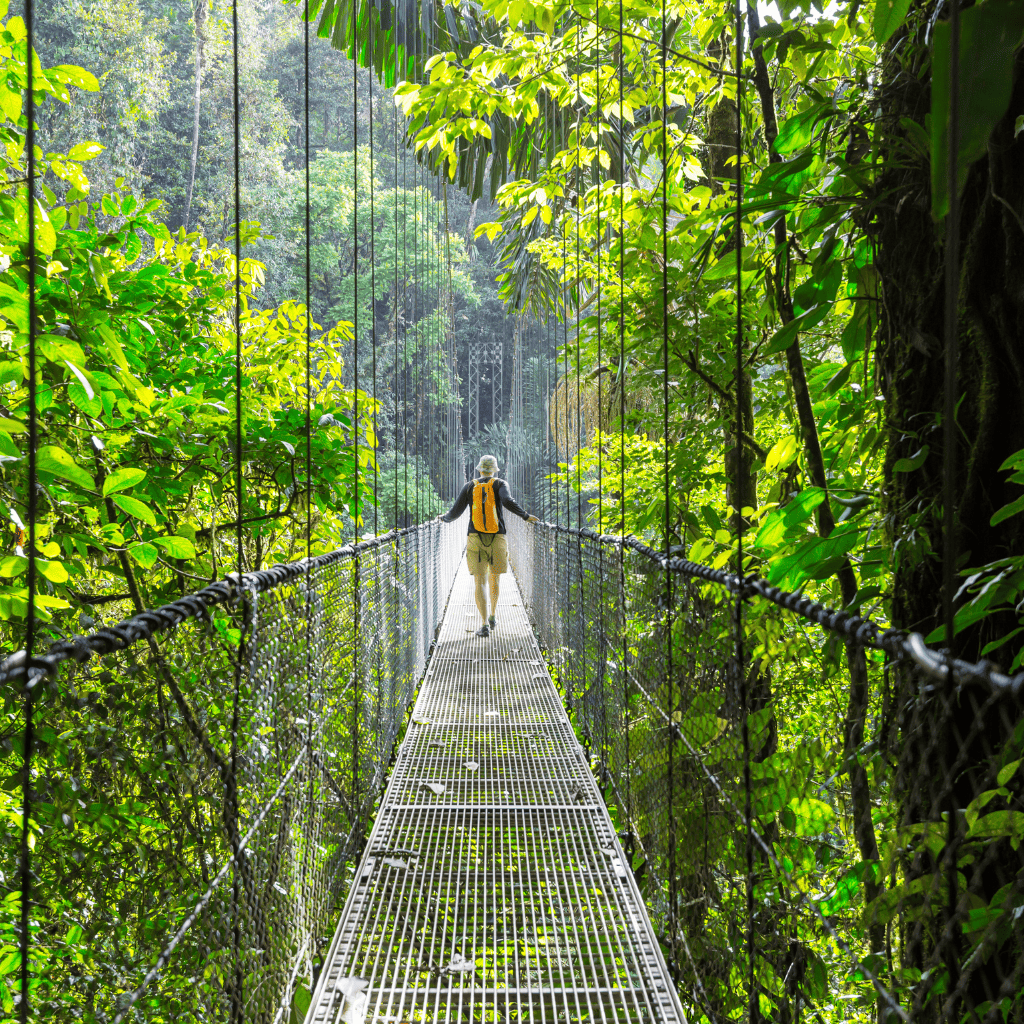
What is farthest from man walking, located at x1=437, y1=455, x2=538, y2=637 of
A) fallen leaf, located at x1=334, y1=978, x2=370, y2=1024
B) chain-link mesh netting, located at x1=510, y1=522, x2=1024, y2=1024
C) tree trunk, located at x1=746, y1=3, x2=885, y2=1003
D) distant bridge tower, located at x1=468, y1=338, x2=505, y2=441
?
distant bridge tower, located at x1=468, y1=338, x2=505, y2=441

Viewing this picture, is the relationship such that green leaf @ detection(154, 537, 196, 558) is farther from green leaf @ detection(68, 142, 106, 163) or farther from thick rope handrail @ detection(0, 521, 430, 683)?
green leaf @ detection(68, 142, 106, 163)

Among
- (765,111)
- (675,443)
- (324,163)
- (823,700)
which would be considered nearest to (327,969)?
(823,700)

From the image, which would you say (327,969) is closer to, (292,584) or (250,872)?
(250,872)

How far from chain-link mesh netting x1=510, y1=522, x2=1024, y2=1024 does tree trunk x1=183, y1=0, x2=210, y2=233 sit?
48.4ft

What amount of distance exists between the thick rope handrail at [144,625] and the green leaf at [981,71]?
0.70m

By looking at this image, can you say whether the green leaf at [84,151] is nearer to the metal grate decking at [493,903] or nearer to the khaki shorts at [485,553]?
the metal grate decking at [493,903]

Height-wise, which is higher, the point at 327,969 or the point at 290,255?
the point at 290,255

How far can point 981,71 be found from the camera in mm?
541

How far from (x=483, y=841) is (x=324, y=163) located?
18361 mm

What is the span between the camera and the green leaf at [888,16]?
64 centimetres

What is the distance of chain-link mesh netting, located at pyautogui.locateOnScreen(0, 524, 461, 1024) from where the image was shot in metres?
0.92

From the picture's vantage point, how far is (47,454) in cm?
94

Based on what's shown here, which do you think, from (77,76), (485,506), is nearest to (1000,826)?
(77,76)

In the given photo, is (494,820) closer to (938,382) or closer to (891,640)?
(938,382)
